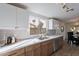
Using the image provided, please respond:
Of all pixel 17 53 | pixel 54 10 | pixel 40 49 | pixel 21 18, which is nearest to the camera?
pixel 17 53

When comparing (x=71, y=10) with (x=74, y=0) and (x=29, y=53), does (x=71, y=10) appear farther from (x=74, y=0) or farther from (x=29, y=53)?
(x=29, y=53)

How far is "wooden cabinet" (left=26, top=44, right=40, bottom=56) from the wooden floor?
0.29m

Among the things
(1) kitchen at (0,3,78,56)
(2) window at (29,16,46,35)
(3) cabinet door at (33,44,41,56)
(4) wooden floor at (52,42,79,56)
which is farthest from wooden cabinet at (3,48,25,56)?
(4) wooden floor at (52,42,79,56)

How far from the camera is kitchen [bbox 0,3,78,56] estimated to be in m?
1.73

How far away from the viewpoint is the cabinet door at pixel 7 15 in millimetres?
1703

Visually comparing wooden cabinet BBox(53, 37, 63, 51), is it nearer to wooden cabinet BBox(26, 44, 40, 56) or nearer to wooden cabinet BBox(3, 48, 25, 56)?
wooden cabinet BBox(26, 44, 40, 56)

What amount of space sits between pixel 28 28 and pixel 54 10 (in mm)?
505

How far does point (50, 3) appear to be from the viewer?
66.6 inches

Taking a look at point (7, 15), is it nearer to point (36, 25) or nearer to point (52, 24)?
point (36, 25)

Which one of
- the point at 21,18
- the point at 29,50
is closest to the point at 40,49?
the point at 29,50

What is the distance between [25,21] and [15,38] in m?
0.32

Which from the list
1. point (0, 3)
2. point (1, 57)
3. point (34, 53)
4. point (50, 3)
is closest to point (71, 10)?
point (50, 3)

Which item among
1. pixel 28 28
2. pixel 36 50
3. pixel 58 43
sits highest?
pixel 28 28

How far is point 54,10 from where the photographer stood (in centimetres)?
179
